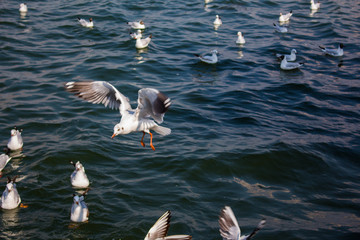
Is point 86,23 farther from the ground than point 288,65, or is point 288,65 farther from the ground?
point 86,23

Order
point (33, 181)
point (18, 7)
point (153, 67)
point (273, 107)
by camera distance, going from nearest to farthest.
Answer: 1. point (33, 181)
2. point (273, 107)
3. point (153, 67)
4. point (18, 7)

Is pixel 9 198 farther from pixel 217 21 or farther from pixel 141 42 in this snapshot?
pixel 217 21

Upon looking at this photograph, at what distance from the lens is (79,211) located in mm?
7750

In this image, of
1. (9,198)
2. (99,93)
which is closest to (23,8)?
(99,93)

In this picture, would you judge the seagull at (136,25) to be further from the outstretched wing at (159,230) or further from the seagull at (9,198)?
the outstretched wing at (159,230)

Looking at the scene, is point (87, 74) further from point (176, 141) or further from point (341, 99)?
point (341, 99)

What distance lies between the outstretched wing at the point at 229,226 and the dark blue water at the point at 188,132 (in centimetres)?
133

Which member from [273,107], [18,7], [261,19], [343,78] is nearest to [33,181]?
[273,107]

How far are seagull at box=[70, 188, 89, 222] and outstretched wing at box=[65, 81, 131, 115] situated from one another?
7.07 ft

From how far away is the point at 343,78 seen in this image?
15.0 m

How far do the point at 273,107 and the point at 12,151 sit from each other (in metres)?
7.70

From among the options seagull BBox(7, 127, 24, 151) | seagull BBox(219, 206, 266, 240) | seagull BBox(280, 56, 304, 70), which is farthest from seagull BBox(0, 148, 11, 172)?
seagull BBox(280, 56, 304, 70)

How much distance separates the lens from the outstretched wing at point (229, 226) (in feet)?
20.0

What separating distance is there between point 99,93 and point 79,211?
8.81 feet
